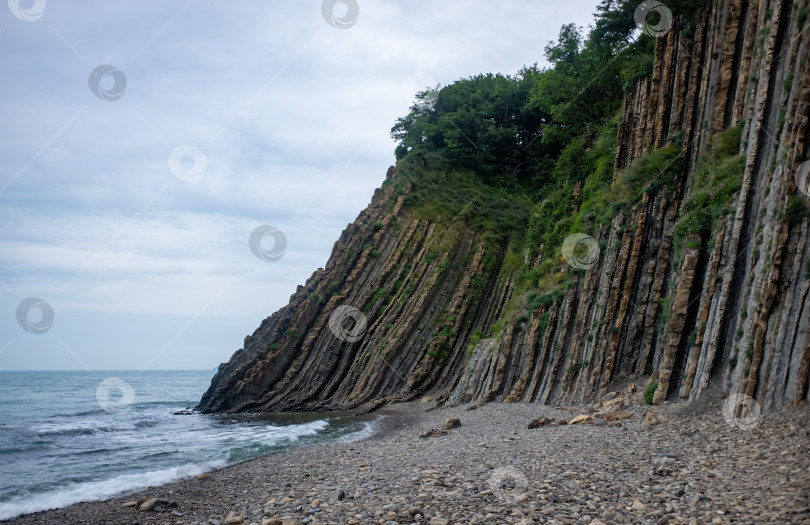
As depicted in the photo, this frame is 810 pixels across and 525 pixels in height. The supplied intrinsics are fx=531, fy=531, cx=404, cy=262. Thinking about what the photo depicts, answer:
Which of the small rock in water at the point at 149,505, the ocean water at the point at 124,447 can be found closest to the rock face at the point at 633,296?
the ocean water at the point at 124,447

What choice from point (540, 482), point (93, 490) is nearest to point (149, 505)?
point (93, 490)

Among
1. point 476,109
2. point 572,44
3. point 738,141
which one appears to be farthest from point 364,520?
point 476,109

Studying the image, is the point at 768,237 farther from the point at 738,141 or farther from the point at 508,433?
the point at 508,433

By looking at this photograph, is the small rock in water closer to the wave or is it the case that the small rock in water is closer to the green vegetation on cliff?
the wave

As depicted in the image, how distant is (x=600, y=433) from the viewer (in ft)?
42.1

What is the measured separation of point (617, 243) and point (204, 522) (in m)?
17.4

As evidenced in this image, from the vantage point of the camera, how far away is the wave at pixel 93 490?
1223cm

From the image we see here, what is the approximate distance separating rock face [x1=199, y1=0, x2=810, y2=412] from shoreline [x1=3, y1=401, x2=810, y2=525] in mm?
1859

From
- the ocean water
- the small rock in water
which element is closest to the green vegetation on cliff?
the ocean water

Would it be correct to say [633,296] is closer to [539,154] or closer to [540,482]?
[540,482]

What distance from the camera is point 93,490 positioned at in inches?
542

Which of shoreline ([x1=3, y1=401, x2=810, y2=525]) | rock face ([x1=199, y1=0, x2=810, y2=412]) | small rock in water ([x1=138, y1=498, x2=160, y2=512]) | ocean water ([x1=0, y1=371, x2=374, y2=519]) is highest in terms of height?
rock face ([x1=199, y1=0, x2=810, y2=412])

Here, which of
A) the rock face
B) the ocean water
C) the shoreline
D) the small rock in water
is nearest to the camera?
the shoreline

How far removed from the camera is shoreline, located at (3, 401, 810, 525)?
7.09m
